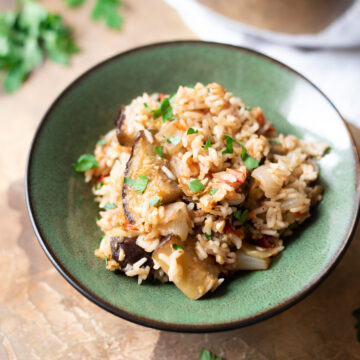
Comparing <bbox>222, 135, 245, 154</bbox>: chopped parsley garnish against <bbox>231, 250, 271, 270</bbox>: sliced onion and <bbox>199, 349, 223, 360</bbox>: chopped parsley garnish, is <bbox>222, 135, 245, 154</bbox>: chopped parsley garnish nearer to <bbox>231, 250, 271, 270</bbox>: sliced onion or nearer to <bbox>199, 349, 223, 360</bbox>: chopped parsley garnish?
<bbox>231, 250, 271, 270</bbox>: sliced onion

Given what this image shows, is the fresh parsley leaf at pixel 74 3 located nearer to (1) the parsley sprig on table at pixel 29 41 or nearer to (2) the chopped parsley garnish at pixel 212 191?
(1) the parsley sprig on table at pixel 29 41

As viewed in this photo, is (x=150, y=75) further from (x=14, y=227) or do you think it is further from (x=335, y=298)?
(x=335, y=298)

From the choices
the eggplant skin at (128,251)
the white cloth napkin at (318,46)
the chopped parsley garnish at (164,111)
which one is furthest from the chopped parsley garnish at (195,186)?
the white cloth napkin at (318,46)

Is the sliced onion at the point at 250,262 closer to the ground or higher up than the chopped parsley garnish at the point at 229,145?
closer to the ground

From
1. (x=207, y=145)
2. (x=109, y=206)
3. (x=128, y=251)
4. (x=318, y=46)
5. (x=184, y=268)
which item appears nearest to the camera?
(x=184, y=268)

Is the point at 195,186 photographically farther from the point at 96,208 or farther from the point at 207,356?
the point at 207,356

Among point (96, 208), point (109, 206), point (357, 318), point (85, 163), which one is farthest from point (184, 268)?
point (357, 318)
